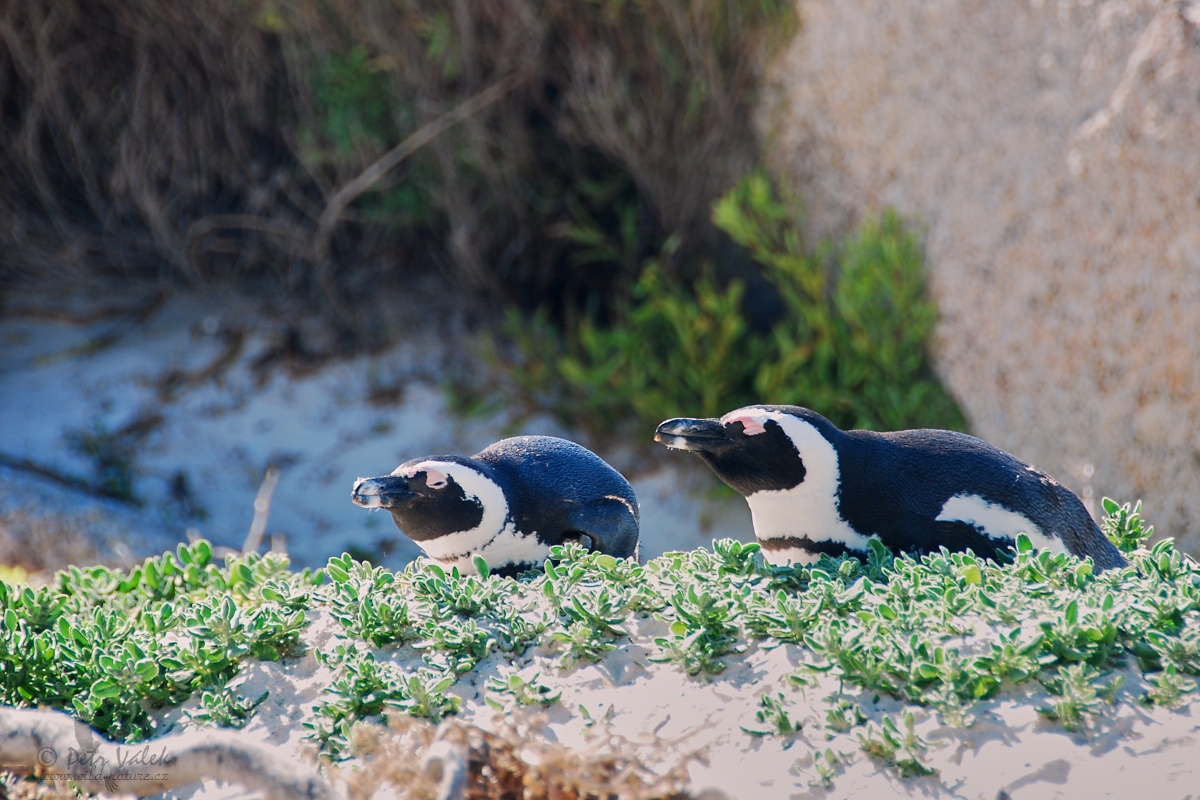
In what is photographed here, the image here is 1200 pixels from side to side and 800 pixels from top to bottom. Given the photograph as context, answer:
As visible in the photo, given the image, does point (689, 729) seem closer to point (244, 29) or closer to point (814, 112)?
point (814, 112)

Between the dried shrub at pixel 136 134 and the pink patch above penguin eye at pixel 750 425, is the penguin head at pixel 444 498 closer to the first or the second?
the pink patch above penguin eye at pixel 750 425

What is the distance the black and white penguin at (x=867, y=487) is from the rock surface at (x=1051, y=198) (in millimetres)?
2481

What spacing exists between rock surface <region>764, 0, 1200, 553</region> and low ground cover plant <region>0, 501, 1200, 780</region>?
7.61ft

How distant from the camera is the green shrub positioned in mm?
5414

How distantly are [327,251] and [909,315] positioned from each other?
3.52 metres

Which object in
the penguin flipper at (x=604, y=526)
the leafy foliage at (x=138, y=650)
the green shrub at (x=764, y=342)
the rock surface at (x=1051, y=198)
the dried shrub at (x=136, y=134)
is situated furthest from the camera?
the dried shrub at (x=136, y=134)

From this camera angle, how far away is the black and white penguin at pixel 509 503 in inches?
110

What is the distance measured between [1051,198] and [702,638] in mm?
3602

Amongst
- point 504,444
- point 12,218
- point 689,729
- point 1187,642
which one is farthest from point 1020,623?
point 12,218

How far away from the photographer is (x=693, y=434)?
254 centimetres

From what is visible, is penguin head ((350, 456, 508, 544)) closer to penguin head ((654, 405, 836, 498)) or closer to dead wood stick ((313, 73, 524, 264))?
penguin head ((654, 405, 836, 498))

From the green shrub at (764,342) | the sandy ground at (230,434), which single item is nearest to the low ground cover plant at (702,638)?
the green shrub at (764,342)

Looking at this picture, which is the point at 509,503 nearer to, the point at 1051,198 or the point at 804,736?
the point at 804,736

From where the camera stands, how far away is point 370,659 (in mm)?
2320
